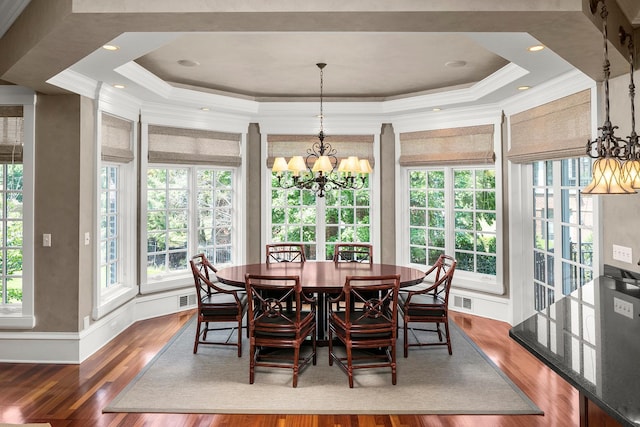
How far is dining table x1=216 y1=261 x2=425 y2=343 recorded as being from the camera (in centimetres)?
380

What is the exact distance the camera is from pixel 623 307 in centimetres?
241

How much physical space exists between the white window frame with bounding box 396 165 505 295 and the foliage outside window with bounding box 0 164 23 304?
4.31 m

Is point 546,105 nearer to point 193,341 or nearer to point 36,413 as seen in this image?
point 193,341

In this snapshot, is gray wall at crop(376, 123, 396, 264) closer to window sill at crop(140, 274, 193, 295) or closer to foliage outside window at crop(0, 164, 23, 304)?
window sill at crop(140, 274, 193, 295)

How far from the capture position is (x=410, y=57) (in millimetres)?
4207

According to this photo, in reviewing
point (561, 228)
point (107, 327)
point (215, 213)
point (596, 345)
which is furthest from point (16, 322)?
point (561, 228)

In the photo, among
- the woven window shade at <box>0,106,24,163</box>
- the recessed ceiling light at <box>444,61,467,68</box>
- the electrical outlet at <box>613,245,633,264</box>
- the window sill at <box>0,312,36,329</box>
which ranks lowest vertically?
the window sill at <box>0,312,36,329</box>

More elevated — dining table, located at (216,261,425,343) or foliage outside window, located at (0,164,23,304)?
foliage outside window, located at (0,164,23,304)

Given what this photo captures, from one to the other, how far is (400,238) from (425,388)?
2.91 metres

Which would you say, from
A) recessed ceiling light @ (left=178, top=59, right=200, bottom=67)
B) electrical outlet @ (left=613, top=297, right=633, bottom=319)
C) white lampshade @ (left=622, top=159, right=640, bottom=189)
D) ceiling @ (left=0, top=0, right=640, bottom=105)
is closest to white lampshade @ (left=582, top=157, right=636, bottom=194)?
white lampshade @ (left=622, top=159, right=640, bottom=189)

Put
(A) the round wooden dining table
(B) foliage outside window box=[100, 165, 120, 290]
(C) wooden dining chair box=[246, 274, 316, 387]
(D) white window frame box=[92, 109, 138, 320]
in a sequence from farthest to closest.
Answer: (D) white window frame box=[92, 109, 138, 320], (B) foliage outside window box=[100, 165, 120, 290], (A) the round wooden dining table, (C) wooden dining chair box=[246, 274, 316, 387]

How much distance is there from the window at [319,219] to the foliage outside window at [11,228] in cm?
298

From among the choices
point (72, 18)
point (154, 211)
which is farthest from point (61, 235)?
point (72, 18)

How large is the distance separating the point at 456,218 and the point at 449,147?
917mm
